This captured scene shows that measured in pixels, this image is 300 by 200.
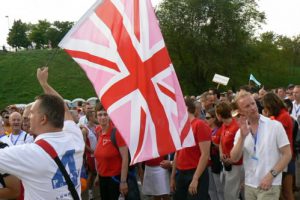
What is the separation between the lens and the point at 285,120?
600cm

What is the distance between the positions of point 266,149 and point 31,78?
4156 cm

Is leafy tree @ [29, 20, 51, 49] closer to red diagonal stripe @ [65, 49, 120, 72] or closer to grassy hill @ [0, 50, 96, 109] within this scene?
grassy hill @ [0, 50, 96, 109]

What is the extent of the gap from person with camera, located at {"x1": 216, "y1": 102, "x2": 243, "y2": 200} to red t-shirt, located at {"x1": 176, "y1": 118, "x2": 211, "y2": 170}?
2.51ft

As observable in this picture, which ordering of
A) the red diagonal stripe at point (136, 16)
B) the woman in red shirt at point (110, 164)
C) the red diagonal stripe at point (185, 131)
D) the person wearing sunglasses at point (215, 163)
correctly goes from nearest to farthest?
the red diagonal stripe at point (136, 16) → the red diagonal stripe at point (185, 131) → the woman in red shirt at point (110, 164) → the person wearing sunglasses at point (215, 163)

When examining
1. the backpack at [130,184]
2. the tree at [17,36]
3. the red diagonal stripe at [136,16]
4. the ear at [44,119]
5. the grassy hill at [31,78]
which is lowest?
the backpack at [130,184]

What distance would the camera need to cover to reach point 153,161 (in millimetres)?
6383

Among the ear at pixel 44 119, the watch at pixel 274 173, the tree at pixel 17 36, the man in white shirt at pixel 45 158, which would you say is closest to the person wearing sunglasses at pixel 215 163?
the watch at pixel 274 173

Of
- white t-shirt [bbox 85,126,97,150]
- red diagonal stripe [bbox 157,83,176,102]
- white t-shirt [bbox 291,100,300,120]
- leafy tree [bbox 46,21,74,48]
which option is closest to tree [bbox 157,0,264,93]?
white t-shirt [bbox 291,100,300,120]

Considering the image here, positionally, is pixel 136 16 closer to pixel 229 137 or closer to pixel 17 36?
pixel 229 137

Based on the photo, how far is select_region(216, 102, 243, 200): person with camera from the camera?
5812 millimetres

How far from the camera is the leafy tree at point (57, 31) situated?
242 ft

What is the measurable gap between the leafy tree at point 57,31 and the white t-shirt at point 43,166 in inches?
2757

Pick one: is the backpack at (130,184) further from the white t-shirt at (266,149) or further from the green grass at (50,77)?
the green grass at (50,77)

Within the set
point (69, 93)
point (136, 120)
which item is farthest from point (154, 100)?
point (69, 93)
